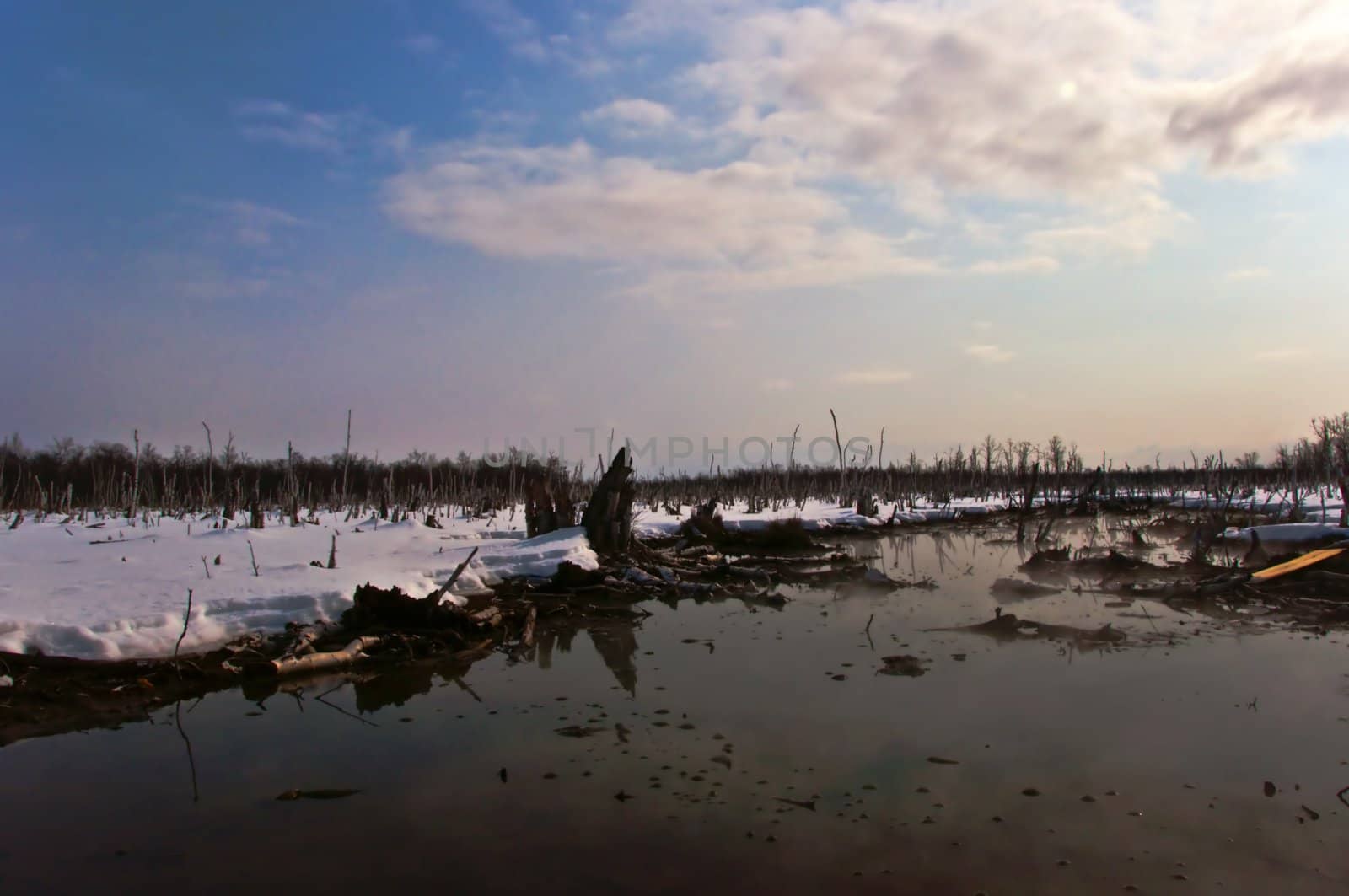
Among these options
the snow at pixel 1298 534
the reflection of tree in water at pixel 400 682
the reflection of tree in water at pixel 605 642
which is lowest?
the reflection of tree in water at pixel 605 642

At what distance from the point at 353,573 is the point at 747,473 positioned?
43.1 meters

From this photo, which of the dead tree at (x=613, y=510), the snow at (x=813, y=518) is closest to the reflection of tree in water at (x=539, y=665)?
the dead tree at (x=613, y=510)

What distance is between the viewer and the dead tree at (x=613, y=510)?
12961 mm

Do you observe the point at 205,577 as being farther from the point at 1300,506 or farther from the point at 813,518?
the point at 1300,506

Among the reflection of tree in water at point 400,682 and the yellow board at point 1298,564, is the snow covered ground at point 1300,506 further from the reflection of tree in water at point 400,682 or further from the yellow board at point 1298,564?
the reflection of tree in water at point 400,682

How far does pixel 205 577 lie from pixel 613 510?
20.5ft

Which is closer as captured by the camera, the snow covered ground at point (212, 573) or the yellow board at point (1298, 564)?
the snow covered ground at point (212, 573)

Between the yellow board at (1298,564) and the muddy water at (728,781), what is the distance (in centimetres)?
352

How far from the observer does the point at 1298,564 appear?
10078mm

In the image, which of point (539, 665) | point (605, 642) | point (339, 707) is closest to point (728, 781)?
point (339, 707)

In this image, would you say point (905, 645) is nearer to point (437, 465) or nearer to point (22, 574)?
point (22, 574)

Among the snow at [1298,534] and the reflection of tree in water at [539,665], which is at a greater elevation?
the snow at [1298,534]

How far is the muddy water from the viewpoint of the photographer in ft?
10.6

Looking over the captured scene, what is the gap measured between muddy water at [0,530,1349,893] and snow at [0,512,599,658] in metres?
1.22
